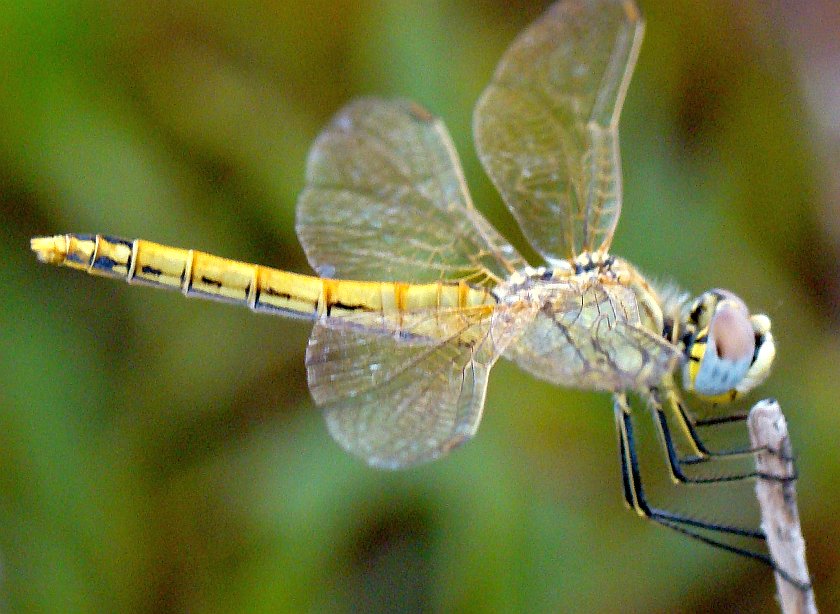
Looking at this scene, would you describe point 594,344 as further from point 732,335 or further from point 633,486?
point 633,486

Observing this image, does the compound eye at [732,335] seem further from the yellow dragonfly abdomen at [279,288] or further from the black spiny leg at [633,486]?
the yellow dragonfly abdomen at [279,288]

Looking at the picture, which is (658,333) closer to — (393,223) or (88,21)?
(393,223)

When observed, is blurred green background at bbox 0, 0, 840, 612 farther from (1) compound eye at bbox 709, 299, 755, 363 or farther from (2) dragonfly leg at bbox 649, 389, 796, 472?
(1) compound eye at bbox 709, 299, 755, 363

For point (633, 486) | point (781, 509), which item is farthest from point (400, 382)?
point (781, 509)

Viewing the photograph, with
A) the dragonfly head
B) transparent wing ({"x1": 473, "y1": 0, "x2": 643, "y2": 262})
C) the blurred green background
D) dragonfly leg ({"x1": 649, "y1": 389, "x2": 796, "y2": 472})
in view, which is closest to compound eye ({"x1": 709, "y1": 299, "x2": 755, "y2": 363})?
the dragonfly head

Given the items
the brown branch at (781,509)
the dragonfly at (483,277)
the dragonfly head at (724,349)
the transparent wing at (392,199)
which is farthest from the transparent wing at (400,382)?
the brown branch at (781,509)
